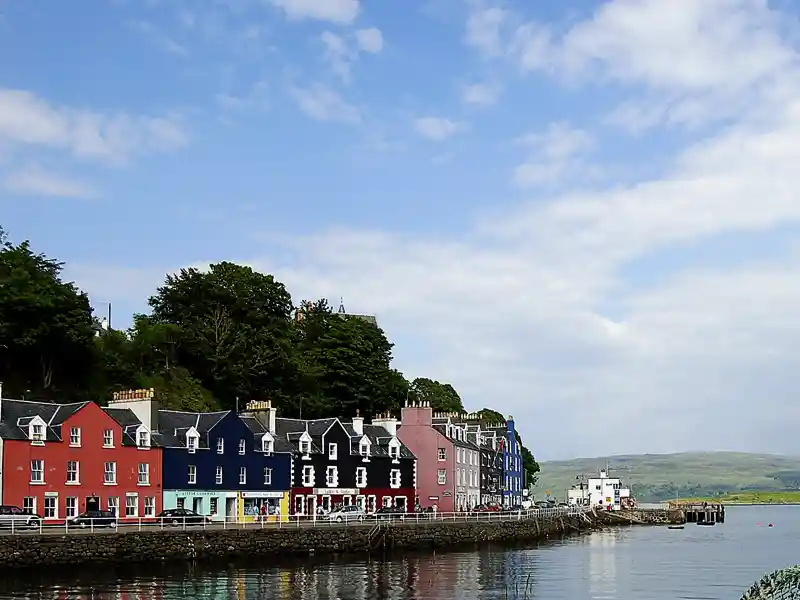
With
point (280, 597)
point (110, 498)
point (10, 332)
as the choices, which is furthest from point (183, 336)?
point (280, 597)

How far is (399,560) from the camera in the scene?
200 ft

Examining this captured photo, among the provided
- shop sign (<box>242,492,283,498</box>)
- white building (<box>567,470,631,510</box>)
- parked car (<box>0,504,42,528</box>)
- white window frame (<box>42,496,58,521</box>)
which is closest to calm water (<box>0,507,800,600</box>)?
parked car (<box>0,504,42,528</box>)

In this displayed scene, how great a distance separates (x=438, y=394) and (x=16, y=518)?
85059 mm

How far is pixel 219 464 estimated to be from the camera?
69.4 m

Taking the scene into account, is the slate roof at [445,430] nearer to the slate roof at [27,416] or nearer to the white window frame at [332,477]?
the white window frame at [332,477]

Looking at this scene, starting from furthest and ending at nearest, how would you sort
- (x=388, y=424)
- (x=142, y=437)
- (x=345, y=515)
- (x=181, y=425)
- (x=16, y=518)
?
(x=388, y=424) < (x=345, y=515) < (x=181, y=425) < (x=142, y=437) < (x=16, y=518)

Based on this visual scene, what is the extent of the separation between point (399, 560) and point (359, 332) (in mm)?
46769

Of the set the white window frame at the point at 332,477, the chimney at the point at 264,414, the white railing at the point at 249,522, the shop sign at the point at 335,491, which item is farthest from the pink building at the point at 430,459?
the chimney at the point at 264,414

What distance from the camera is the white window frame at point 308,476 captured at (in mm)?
76438

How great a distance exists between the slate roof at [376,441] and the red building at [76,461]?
66.0 feet

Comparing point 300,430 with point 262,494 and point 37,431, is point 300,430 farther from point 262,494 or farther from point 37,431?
point 37,431

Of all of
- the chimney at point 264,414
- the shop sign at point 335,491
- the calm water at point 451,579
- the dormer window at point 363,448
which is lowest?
the calm water at point 451,579

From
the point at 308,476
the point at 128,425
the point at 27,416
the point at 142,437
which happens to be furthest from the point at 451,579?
the point at 308,476

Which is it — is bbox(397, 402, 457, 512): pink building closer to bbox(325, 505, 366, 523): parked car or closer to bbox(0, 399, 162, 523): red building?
bbox(325, 505, 366, 523): parked car
